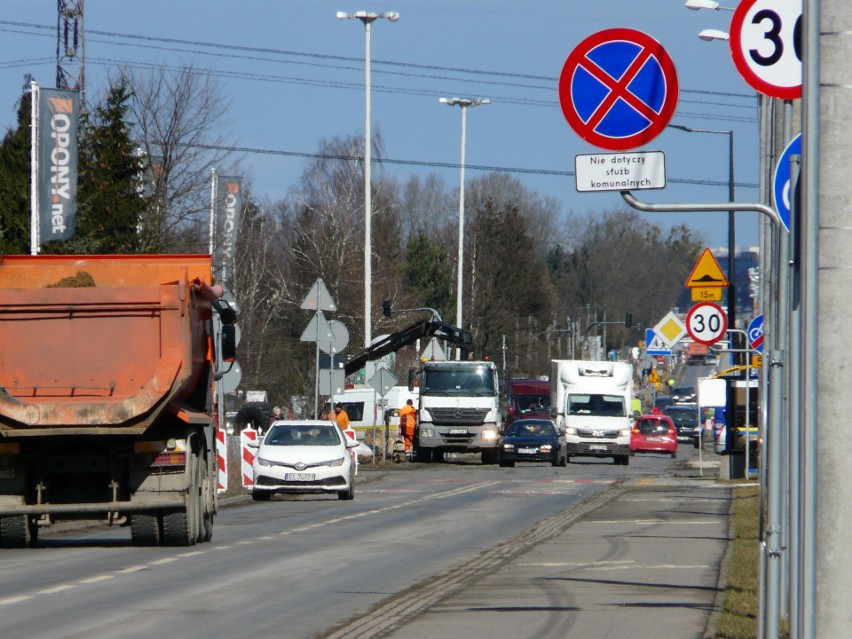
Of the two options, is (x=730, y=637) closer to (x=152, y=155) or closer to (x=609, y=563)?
(x=609, y=563)

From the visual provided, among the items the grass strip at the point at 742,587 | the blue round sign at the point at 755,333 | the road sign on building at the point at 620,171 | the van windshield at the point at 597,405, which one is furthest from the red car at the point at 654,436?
the road sign on building at the point at 620,171

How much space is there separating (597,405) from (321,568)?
124 feet

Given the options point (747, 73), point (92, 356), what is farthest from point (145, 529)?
point (747, 73)

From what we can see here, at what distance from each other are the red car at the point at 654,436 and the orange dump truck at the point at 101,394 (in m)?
45.6

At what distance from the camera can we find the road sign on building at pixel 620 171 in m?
8.13

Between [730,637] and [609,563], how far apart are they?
6219mm

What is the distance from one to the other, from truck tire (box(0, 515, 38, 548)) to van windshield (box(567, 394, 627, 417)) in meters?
35.5

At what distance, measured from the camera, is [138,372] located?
18.1m

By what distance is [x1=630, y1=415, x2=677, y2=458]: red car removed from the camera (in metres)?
63.6

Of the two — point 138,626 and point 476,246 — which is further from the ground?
point 476,246

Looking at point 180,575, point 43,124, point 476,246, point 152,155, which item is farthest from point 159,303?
point 476,246

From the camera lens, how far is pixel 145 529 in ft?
63.2

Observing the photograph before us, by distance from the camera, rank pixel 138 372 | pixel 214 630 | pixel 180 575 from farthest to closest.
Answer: pixel 138 372 → pixel 180 575 → pixel 214 630

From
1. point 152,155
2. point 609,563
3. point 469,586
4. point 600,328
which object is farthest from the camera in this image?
point 600,328
